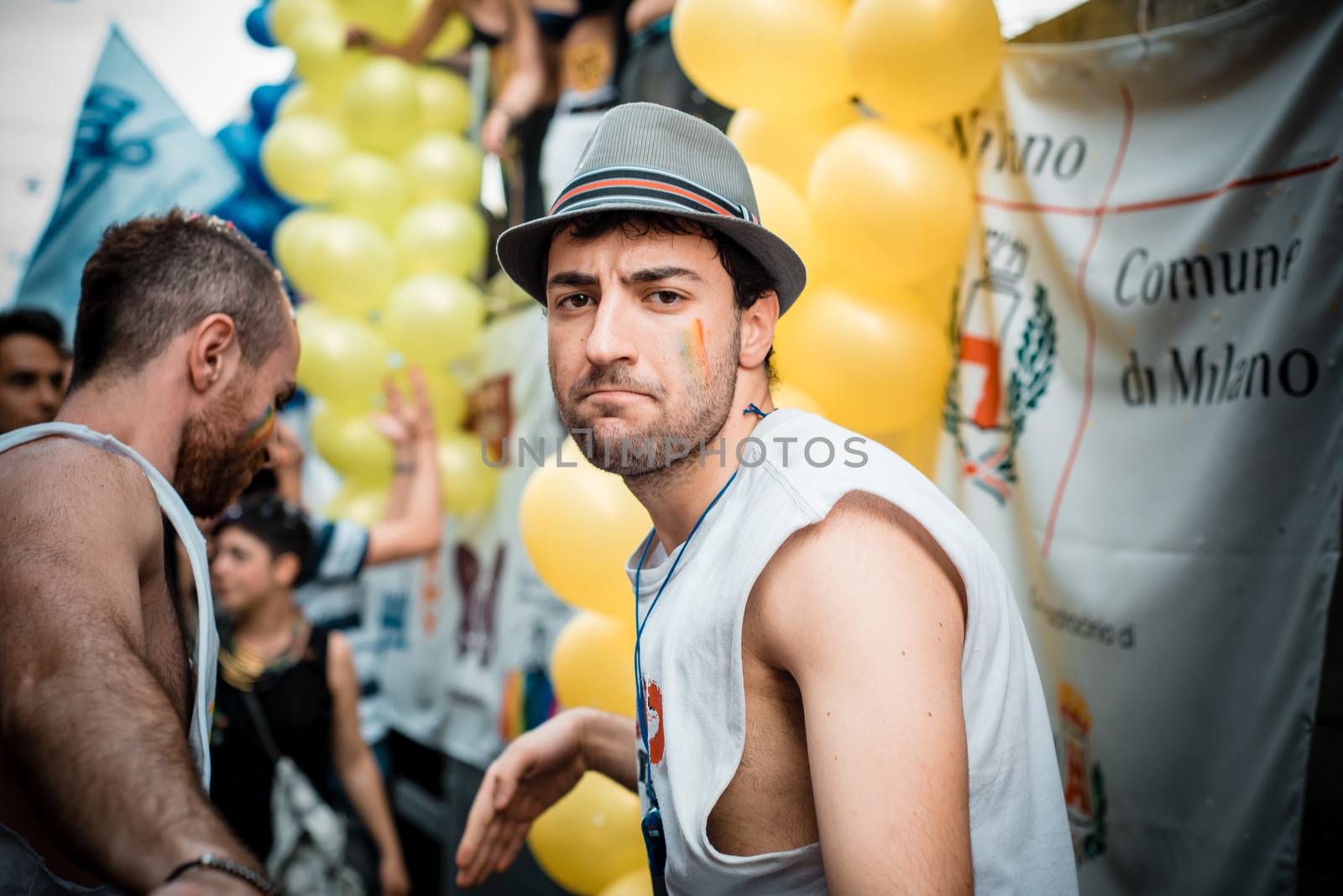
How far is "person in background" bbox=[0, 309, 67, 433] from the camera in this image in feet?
10.6

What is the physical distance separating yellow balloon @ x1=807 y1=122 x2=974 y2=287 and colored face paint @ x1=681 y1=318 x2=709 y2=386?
0.98 metres

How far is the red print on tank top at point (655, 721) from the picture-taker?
139 centimetres

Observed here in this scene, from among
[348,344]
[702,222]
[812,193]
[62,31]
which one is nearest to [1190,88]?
[812,193]

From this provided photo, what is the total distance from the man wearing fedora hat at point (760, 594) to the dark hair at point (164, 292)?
542mm

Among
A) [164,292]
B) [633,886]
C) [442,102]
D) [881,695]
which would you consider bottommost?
[633,886]

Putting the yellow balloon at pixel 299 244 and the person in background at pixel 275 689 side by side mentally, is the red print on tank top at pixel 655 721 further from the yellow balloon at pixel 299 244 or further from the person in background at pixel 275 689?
the yellow balloon at pixel 299 244

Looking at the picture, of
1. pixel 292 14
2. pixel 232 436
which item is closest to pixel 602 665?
pixel 232 436

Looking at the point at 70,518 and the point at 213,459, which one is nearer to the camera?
the point at 70,518

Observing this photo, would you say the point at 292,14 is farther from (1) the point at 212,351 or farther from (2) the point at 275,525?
(1) the point at 212,351

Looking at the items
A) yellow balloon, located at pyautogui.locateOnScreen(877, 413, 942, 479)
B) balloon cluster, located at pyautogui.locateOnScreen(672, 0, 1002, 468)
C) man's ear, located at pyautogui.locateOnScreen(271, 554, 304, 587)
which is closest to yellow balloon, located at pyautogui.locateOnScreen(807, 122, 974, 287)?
balloon cluster, located at pyautogui.locateOnScreen(672, 0, 1002, 468)

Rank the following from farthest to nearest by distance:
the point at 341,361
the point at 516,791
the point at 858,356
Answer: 1. the point at 341,361
2. the point at 858,356
3. the point at 516,791

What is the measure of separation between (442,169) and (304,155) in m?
0.70

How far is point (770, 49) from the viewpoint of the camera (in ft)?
7.66

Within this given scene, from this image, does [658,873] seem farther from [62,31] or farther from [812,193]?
[62,31]
